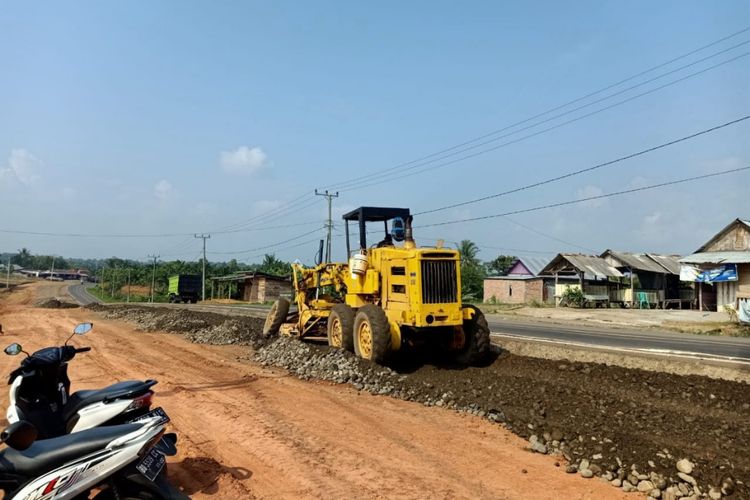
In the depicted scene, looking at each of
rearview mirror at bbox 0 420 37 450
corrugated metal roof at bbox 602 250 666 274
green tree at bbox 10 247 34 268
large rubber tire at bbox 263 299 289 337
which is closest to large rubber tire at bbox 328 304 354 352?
large rubber tire at bbox 263 299 289 337

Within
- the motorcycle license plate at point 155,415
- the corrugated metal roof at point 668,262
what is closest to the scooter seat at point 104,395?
the motorcycle license plate at point 155,415

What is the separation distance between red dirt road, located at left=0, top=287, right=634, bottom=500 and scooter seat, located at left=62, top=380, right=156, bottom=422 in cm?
108

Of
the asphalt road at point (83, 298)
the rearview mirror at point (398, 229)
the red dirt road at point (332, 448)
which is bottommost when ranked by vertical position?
the asphalt road at point (83, 298)

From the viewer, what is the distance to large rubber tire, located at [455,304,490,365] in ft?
31.3

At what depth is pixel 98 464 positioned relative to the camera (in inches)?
131

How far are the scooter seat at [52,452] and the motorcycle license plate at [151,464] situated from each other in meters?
0.24

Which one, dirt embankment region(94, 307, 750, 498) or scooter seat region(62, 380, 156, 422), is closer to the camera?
scooter seat region(62, 380, 156, 422)

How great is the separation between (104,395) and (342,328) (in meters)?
6.45

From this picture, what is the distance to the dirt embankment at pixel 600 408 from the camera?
5.04 metres

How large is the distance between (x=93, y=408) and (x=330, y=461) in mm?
2205

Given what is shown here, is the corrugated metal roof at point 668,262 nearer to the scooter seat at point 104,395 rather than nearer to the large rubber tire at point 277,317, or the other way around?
the large rubber tire at point 277,317

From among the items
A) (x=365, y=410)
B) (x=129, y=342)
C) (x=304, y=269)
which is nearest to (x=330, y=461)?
(x=365, y=410)

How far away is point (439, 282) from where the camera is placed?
30.1ft

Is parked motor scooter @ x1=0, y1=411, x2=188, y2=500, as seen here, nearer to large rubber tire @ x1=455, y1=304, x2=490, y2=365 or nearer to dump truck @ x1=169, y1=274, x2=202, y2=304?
large rubber tire @ x1=455, y1=304, x2=490, y2=365
